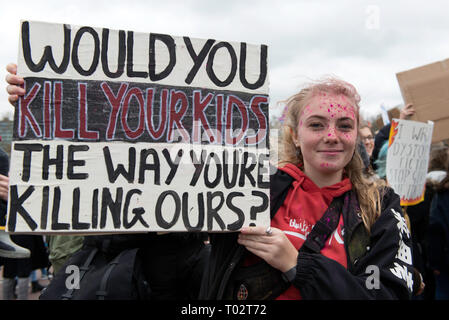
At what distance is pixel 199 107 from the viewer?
1855 millimetres

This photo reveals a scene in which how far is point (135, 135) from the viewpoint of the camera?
1810mm

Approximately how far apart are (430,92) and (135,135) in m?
3.22

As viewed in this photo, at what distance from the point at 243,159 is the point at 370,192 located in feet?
2.08

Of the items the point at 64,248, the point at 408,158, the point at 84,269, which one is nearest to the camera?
the point at 84,269

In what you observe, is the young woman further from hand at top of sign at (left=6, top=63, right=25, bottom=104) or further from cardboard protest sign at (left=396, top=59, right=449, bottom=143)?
cardboard protest sign at (left=396, top=59, right=449, bottom=143)

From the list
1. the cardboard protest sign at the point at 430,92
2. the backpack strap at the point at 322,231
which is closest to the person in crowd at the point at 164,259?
the backpack strap at the point at 322,231

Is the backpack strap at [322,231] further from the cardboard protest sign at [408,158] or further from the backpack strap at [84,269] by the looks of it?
the cardboard protest sign at [408,158]

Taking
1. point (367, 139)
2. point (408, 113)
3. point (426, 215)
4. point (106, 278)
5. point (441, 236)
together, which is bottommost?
point (441, 236)

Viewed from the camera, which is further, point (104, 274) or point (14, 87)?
point (104, 274)

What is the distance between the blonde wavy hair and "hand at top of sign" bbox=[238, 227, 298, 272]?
390 millimetres

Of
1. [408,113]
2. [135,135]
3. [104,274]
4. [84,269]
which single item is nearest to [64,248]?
[84,269]

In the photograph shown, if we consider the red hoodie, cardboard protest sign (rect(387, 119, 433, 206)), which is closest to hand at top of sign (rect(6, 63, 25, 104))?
the red hoodie

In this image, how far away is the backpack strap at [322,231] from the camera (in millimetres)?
1698

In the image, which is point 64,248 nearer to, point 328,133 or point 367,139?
point 328,133
